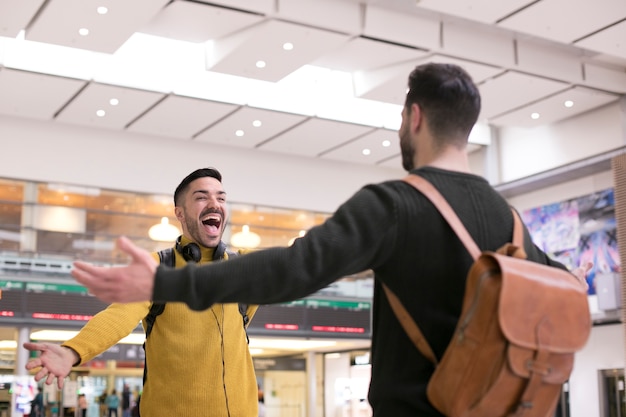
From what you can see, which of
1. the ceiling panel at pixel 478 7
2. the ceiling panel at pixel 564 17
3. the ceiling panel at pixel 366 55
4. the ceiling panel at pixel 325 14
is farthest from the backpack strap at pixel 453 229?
the ceiling panel at pixel 366 55

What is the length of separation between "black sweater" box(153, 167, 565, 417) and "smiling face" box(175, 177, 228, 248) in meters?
2.08

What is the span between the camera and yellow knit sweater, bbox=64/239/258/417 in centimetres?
→ 382

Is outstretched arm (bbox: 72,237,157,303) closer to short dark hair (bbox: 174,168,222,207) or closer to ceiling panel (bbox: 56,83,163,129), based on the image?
short dark hair (bbox: 174,168,222,207)

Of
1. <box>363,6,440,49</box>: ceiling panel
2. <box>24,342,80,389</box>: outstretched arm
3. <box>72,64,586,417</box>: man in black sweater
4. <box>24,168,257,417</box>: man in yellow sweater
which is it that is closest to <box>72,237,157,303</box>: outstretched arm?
<box>72,64,586,417</box>: man in black sweater

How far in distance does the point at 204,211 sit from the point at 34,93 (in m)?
12.7

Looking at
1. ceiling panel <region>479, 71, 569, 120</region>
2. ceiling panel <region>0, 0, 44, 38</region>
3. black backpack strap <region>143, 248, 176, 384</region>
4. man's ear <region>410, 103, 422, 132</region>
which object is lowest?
black backpack strap <region>143, 248, 176, 384</region>

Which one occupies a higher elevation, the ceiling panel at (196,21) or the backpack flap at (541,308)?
the ceiling panel at (196,21)

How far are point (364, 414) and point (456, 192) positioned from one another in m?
21.7

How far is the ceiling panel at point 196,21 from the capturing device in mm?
13070

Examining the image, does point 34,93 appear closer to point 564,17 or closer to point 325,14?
point 325,14

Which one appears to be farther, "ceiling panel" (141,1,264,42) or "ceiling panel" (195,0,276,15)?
"ceiling panel" (141,1,264,42)

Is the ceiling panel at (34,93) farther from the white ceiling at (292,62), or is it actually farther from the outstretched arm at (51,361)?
the outstretched arm at (51,361)

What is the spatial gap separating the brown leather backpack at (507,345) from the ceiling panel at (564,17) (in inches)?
424

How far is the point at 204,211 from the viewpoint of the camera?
4348 millimetres
